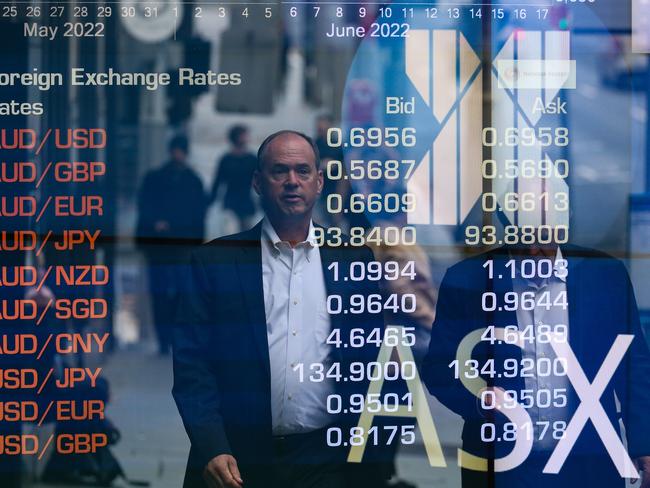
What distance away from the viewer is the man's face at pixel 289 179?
4.08 meters

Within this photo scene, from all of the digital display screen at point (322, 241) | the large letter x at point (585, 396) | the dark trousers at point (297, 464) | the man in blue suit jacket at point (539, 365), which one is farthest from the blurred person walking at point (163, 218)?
the large letter x at point (585, 396)

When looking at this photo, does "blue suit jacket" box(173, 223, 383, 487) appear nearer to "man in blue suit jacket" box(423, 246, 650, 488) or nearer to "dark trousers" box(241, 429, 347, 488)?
"dark trousers" box(241, 429, 347, 488)

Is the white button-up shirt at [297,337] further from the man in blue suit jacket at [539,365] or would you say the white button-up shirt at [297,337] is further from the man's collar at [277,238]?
the man in blue suit jacket at [539,365]

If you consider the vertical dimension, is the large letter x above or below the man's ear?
below

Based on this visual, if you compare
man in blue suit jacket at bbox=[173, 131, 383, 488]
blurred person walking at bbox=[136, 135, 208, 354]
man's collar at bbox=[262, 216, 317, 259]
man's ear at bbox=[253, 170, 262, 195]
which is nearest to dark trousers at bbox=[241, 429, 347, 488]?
man in blue suit jacket at bbox=[173, 131, 383, 488]

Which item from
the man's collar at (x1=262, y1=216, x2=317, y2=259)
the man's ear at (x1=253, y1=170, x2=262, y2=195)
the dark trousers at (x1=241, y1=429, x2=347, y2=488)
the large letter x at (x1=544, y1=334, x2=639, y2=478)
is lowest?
the dark trousers at (x1=241, y1=429, x2=347, y2=488)

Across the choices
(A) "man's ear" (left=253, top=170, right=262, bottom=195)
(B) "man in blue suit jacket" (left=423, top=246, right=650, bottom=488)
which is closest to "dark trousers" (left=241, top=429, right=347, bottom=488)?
(B) "man in blue suit jacket" (left=423, top=246, right=650, bottom=488)

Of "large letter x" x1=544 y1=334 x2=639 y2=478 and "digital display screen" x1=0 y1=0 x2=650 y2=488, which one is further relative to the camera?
"large letter x" x1=544 y1=334 x2=639 y2=478

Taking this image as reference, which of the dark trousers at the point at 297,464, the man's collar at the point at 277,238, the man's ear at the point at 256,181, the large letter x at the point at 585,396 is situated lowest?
the dark trousers at the point at 297,464

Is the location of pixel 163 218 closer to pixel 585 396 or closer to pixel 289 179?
pixel 289 179

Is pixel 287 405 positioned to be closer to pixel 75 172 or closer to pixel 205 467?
pixel 205 467

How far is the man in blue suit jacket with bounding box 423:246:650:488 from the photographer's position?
415 centimetres

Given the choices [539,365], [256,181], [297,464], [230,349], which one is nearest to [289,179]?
[256,181]

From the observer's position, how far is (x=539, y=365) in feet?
13.7
